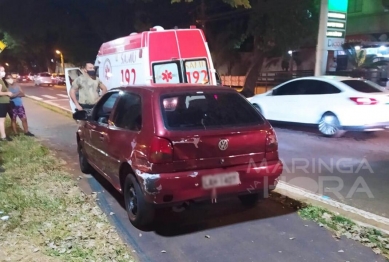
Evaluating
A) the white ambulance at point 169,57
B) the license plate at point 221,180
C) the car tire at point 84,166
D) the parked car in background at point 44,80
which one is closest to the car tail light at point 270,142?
the license plate at point 221,180

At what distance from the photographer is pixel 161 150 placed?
3.92 meters

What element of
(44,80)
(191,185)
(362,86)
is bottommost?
(44,80)

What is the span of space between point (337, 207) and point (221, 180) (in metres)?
1.59

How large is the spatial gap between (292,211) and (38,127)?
9.59 m

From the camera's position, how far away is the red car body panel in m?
3.95

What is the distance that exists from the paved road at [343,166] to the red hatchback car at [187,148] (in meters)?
1.45

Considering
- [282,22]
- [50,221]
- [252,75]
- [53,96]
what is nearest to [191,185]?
[50,221]

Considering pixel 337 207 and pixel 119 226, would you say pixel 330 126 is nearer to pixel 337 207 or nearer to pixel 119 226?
pixel 337 207

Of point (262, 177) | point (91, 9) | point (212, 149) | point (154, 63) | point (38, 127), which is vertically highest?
point (91, 9)

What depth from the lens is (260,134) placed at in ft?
14.1

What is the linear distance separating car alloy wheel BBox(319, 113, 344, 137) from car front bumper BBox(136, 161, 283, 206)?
552 cm

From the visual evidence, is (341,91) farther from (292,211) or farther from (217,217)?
(217,217)

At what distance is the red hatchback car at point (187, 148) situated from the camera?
3.96 meters

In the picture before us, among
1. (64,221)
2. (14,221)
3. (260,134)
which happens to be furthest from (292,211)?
(14,221)
